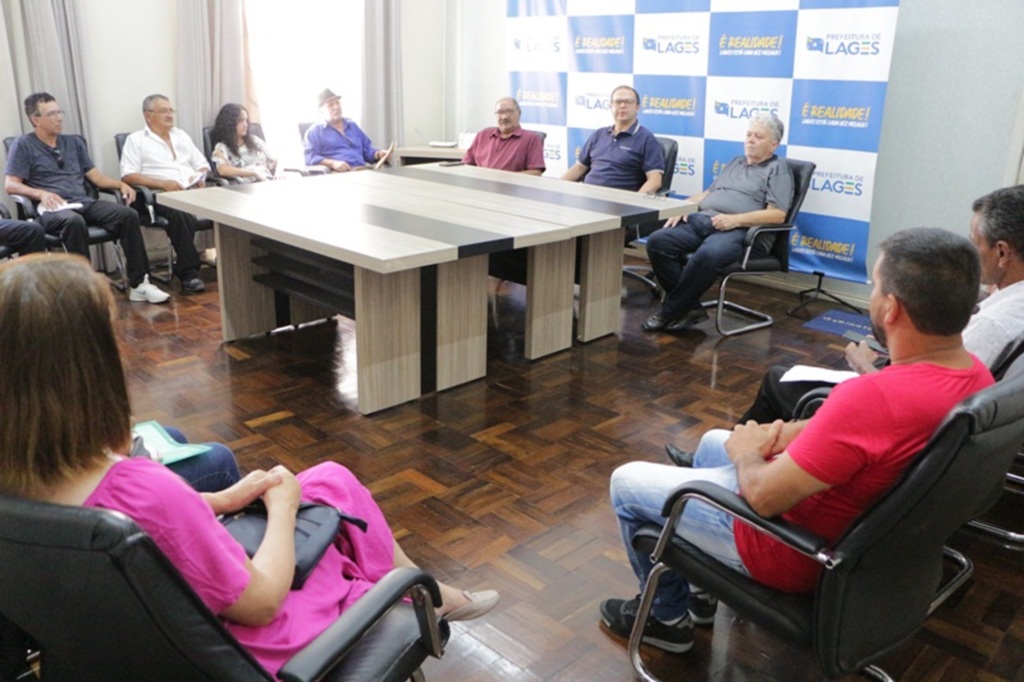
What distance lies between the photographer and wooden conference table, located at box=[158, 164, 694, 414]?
3.41 meters

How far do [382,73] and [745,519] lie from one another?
5.75m

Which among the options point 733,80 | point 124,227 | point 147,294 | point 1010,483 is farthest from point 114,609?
point 733,80

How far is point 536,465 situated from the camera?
3.08m

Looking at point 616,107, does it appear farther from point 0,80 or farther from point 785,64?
point 0,80

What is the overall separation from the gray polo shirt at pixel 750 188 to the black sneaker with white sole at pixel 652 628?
3.02 meters

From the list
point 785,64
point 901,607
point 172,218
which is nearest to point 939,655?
point 901,607

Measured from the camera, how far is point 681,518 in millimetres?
1866

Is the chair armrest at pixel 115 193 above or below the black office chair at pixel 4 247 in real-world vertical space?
above

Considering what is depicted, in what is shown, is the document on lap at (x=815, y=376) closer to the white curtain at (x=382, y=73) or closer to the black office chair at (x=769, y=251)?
the black office chair at (x=769, y=251)

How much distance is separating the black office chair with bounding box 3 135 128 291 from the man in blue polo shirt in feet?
8.91

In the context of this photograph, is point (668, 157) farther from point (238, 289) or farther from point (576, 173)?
point (238, 289)

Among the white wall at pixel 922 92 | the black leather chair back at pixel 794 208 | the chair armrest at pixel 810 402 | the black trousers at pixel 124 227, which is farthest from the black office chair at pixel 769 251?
the black trousers at pixel 124 227

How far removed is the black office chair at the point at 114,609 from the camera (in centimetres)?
104

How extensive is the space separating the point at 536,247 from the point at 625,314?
1121mm
